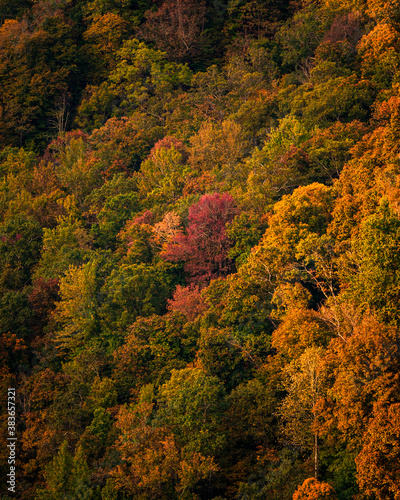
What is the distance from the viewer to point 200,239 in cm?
4269

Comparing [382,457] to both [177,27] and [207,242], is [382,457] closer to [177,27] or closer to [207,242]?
[207,242]

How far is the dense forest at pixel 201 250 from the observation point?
27125 mm

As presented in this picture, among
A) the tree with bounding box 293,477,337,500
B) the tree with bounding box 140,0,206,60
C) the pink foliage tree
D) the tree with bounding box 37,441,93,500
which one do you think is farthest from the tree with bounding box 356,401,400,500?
the tree with bounding box 140,0,206,60

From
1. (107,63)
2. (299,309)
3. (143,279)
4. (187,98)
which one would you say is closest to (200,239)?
(143,279)

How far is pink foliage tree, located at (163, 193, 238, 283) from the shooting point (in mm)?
42188

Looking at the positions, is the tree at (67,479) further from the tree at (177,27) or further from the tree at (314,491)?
the tree at (177,27)

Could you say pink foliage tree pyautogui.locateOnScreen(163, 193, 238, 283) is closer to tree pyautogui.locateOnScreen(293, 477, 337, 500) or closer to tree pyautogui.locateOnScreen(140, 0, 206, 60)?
tree pyautogui.locateOnScreen(293, 477, 337, 500)

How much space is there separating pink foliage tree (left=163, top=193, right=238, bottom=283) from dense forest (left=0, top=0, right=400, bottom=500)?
0.14 metres

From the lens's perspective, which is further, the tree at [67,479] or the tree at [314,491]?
the tree at [67,479]

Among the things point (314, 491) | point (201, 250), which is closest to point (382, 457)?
point (314, 491)

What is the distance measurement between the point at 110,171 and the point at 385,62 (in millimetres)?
25201

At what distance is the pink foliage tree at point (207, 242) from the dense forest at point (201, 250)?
0.14 meters

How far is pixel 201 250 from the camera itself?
42594 mm

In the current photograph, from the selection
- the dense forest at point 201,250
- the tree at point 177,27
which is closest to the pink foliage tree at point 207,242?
the dense forest at point 201,250
